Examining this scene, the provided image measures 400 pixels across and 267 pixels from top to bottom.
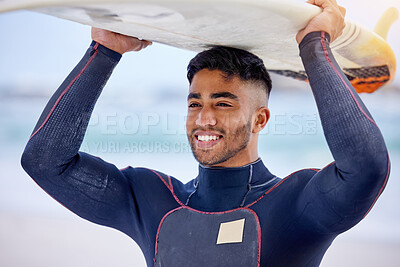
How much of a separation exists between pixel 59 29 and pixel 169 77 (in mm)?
995

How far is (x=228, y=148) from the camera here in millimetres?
1363

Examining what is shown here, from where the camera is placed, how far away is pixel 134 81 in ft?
13.2

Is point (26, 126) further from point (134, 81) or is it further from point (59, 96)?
point (59, 96)

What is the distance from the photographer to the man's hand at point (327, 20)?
119 centimetres

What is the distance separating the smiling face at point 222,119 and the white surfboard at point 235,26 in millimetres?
119

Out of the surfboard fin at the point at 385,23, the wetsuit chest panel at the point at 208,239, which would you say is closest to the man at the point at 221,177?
the wetsuit chest panel at the point at 208,239

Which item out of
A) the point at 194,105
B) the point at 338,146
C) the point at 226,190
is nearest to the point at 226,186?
the point at 226,190

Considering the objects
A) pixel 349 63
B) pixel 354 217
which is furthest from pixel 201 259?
pixel 349 63

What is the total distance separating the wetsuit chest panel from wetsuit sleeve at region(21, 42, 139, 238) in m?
0.17

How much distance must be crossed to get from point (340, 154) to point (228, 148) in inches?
14.9

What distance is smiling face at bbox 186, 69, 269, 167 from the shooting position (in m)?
1.35

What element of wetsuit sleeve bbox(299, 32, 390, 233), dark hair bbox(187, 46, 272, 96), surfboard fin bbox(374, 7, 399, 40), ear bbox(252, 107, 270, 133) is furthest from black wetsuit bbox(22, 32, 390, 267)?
surfboard fin bbox(374, 7, 399, 40)

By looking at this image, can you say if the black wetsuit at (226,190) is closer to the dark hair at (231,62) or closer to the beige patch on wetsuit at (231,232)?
the beige patch on wetsuit at (231,232)

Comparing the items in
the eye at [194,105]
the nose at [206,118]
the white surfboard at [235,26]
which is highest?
the white surfboard at [235,26]
